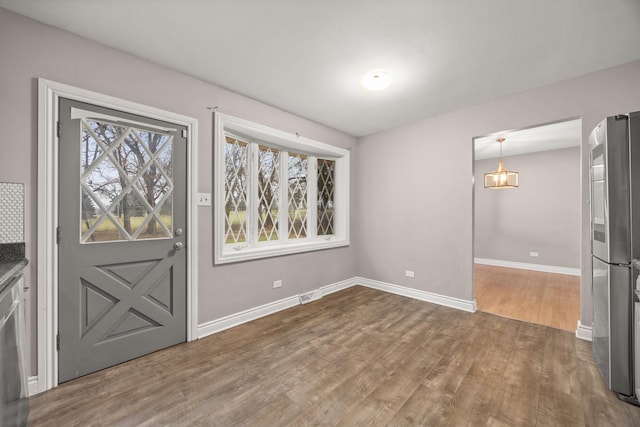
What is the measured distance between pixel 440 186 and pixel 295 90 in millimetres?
2252

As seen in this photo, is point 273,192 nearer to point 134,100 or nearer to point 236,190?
point 236,190

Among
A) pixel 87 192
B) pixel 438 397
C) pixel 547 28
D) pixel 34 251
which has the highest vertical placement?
pixel 547 28

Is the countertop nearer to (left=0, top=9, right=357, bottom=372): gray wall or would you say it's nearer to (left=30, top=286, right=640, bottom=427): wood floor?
(left=0, top=9, right=357, bottom=372): gray wall

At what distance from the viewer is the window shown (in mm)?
2879

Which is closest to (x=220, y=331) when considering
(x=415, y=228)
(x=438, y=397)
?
(x=438, y=397)

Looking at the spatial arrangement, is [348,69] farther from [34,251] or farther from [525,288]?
[525,288]

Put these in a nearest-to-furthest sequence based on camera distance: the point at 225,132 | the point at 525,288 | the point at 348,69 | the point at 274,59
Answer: the point at 274,59
the point at 348,69
the point at 225,132
the point at 525,288

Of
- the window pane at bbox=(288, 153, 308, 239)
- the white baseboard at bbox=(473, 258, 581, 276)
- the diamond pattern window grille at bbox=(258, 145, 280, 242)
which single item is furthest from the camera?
the white baseboard at bbox=(473, 258, 581, 276)

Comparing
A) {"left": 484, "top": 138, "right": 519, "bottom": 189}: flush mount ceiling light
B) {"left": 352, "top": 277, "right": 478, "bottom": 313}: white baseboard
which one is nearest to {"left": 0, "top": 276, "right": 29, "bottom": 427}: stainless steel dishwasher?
{"left": 352, "top": 277, "right": 478, "bottom": 313}: white baseboard

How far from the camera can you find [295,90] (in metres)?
2.86

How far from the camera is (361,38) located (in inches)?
79.7

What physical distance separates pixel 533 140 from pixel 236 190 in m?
5.36

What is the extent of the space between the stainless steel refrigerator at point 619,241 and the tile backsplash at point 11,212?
13.1ft

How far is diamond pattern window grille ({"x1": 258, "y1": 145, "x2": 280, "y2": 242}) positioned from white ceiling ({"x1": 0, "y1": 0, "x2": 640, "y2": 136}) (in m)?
0.87
